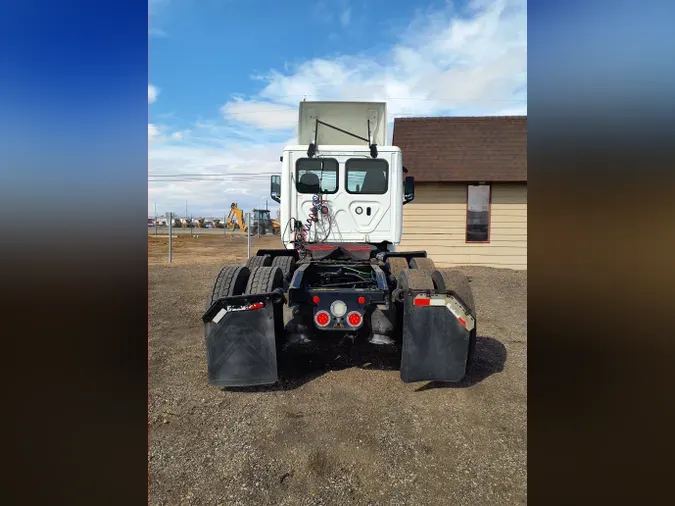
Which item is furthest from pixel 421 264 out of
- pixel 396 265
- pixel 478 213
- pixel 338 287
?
pixel 478 213

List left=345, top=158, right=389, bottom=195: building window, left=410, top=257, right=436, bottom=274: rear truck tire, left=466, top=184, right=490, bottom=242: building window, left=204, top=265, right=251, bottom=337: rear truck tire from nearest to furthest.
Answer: left=204, top=265, right=251, bottom=337: rear truck tire
left=410, top=257, right=436, bottom=274: rear truck tire
left=345, top=158, right=389, bottom=195: building window
left=466, top=184, right=490, bottom=242: building window

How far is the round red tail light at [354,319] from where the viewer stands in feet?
13.0

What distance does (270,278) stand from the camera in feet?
13.7

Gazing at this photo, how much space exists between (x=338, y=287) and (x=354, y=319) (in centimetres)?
58

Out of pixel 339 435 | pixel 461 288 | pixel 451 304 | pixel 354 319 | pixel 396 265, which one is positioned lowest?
pixel 339 435

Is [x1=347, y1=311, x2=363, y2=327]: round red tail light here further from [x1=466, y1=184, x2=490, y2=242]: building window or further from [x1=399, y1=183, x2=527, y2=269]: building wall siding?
[x1=466, y1=184, x2=490, y2=242]: building window

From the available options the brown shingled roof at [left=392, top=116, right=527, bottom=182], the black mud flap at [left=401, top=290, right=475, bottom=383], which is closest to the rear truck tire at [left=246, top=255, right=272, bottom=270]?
the black mud flap at [left=401, top=290, right=475, bottom=383]

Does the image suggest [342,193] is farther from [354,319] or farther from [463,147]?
[463,147]

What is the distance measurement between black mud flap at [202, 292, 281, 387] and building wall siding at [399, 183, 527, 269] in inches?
388

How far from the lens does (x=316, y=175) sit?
20.1ft

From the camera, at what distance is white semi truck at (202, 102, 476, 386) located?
3852mm

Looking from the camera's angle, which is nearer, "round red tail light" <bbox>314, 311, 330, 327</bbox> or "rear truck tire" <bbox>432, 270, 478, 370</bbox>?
Answer: "round red tail light" <bbox>314, 311, 330, 327</bbox>
